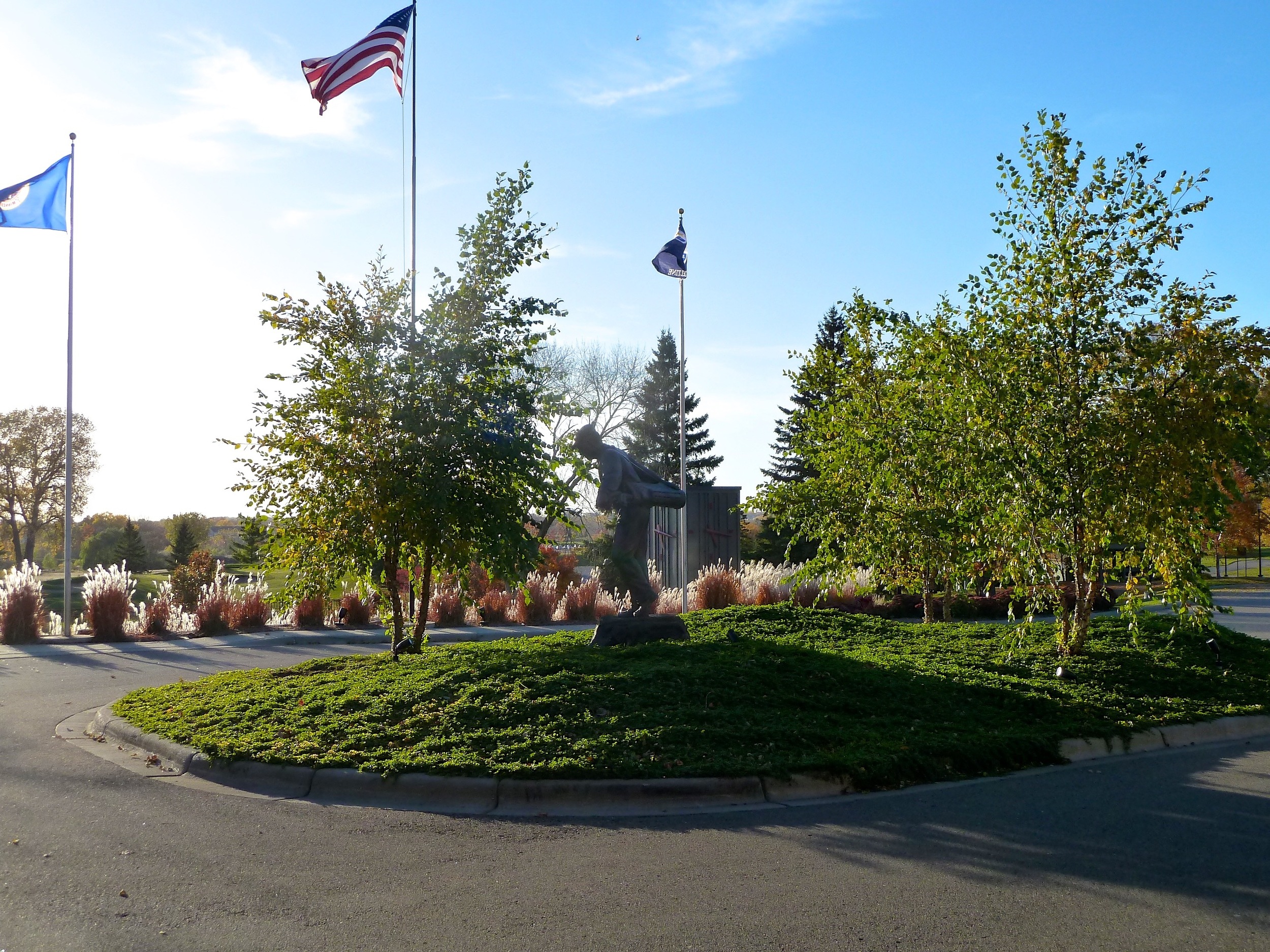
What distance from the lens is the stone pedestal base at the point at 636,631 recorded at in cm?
1087

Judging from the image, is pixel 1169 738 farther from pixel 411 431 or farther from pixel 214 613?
pixel 214 613

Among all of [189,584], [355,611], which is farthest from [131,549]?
[355,611]

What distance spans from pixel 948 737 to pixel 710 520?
2162 centimetres

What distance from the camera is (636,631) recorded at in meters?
10.9

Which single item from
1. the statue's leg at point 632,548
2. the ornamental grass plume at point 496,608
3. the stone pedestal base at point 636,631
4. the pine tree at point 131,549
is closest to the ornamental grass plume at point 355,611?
the ornamental grass plume at point 496,608

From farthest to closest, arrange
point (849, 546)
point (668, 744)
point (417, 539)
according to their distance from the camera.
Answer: point (849, 546) < point (417, 539) < point (668, 744)

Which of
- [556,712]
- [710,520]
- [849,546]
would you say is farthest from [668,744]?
[710,520]

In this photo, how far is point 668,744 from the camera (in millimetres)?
6750

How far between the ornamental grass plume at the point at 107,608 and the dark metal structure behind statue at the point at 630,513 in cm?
1079

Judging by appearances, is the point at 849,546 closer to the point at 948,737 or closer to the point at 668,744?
the point at 948,737

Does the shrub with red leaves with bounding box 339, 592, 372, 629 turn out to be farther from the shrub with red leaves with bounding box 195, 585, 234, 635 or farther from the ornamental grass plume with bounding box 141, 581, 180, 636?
the ornamental grass plume with bounding box 141, 581, 180, 636

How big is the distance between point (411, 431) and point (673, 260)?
12.0 metres

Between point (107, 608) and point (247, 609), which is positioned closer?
point (107, 608)

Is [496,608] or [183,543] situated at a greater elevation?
[183,543]
